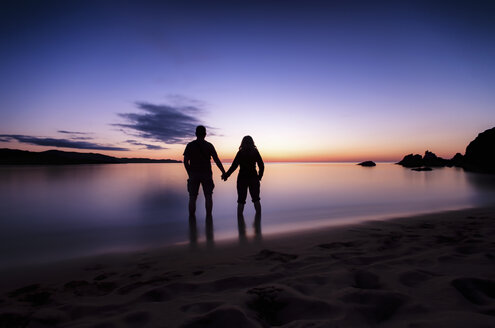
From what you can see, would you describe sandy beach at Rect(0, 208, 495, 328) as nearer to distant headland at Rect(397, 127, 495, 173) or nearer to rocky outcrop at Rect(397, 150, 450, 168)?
distant headland at Rect(397, 127, 495, 173)

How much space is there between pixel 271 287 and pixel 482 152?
77727 mm

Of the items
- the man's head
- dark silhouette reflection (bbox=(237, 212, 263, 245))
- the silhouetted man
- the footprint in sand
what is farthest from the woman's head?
the footprint in sand

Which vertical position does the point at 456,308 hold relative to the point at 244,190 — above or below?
below

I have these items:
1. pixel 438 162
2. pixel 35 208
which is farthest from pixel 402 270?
pixel 438 162

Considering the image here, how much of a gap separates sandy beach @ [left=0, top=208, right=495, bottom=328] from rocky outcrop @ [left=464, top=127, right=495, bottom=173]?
217ft

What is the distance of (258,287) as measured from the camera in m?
2.61

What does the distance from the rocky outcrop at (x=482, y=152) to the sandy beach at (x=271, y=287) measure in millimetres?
66125

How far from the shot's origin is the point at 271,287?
101 inches

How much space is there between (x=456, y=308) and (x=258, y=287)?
1776 mm

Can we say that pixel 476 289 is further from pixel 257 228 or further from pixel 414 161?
pixel 414 161

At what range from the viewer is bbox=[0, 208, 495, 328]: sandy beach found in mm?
2025

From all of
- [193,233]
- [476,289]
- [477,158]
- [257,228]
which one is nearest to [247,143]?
[257,228]

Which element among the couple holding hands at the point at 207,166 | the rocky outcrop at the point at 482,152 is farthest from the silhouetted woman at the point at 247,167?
the rocky outcrop at the point at 482,152

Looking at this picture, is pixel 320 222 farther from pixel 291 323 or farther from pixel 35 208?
pixel 35 208
